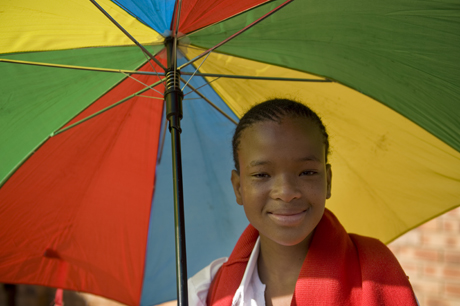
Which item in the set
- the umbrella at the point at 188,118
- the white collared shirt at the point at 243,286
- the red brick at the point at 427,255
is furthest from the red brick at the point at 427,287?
the white collared shirt at the point at 243,286

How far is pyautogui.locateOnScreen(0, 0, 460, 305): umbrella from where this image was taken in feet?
4.67

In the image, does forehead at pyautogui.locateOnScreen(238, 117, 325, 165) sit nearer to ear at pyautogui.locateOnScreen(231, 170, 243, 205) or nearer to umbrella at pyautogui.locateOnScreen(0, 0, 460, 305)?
ear at pyautogui.locateOnScreen(231, 170, 243, 205)

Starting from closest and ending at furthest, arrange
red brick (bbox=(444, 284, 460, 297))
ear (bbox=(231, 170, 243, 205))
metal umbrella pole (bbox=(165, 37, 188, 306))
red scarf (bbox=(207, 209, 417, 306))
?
red scarf (bbox=(207, 209, 417, 306)) < metal umbrella pole (bbox=(165, 37, 188, 306)) < ear (bbox=(231, 170, 243, 205)) < red brick (bbox=(444, 284, 460, 297))

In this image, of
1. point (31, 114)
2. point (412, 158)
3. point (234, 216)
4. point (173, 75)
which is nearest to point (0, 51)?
point (31, 114)

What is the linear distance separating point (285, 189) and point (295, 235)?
0.50ft

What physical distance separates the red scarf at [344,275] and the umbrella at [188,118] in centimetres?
48

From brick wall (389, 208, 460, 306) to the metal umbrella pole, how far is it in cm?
211

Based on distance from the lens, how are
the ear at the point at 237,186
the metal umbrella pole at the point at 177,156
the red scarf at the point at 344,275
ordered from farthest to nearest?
the ear at the point at 237,186
the metal umbrella pole at the point at 177,156
the red scarf at the point at 344,275

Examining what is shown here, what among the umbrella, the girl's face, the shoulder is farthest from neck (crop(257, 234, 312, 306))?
the umbrella

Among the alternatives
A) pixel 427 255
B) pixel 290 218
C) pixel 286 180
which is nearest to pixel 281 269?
pixel 290 218

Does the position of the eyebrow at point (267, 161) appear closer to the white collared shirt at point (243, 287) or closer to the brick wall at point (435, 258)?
the white collared shirt at point (243, 287)

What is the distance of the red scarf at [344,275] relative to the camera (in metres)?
1.27

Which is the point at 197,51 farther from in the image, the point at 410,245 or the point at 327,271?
the point at 410,245

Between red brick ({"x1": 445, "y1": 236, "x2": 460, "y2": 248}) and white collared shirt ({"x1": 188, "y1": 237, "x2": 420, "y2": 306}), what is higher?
red brick ({"x1": 445, "y1": 236, "x2": 460, "y2": 248})
